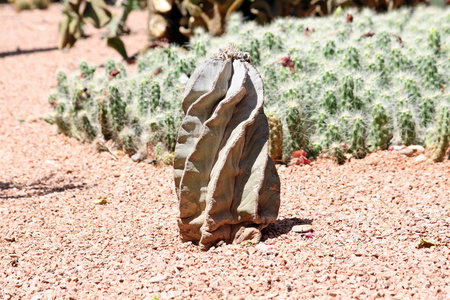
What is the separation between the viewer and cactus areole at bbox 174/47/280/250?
3305 mm

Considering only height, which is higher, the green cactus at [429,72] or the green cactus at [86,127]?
the green cactus at [429,72]

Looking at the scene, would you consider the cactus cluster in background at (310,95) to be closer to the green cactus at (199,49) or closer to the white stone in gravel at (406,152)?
the green cactus at (199,49)

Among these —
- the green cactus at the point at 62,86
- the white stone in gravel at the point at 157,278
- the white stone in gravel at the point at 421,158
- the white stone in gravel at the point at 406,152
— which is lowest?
the white stone in gravel at the point at 157,278

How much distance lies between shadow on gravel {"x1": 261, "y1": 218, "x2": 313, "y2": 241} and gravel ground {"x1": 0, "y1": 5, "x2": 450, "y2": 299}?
0.01m

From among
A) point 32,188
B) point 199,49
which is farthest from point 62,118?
point 199,49

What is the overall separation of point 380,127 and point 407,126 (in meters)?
0.27

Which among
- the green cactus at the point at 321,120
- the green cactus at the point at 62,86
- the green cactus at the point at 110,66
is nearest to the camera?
the green cactus at the point at 321,120

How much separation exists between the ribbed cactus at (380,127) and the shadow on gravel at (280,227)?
5.75 ft

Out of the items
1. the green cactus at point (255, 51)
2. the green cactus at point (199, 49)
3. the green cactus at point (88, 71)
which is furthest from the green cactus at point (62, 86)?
the green cactus at point (255, 51)

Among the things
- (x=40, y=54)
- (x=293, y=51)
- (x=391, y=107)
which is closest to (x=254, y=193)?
(x=391, y=107)

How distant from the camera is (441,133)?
495cm

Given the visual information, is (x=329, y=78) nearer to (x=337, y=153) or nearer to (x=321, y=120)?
(x=321, y=120)

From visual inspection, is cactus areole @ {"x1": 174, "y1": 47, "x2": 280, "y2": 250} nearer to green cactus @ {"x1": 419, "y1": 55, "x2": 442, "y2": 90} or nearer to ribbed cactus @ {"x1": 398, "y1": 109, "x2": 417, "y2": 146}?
ribbed cactus @ {"x1": 398, "y1": 109, "x2": 417, "y2": 146}

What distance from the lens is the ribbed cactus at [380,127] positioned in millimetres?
5176
